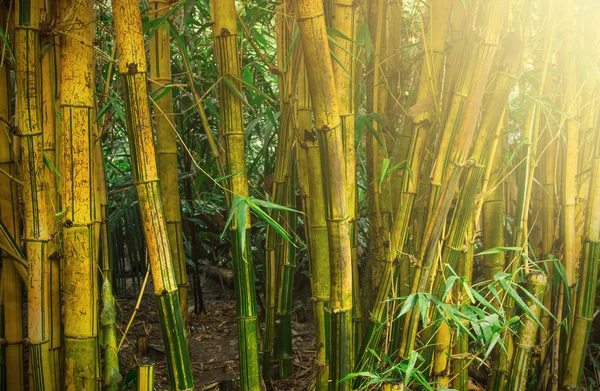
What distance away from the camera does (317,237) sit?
1.17 metres

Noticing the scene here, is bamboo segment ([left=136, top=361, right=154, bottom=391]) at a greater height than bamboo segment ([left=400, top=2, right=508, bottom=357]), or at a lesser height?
lesser

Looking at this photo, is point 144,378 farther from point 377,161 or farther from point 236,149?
point 377,161

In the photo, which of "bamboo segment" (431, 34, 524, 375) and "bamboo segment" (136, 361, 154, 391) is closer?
"bamboo segment" (136, 361, 154, 391)

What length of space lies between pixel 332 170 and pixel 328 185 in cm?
3

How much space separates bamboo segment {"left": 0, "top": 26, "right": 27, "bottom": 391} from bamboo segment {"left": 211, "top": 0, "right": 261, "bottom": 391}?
450 millimetres

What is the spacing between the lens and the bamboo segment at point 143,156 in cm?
96

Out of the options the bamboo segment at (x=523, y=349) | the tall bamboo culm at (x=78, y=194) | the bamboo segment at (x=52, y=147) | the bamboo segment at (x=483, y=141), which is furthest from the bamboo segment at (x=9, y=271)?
the bamboo segment at (x=523, y=349)

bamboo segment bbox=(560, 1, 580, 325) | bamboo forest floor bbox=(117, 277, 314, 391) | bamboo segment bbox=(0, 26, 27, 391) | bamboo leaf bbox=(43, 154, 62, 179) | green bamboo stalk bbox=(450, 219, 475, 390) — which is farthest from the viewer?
bamboo forest floor bbox=(117, 277, 314, 391)

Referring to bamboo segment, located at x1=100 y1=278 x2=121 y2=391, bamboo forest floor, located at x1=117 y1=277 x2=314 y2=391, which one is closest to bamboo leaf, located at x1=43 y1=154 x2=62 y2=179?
bamboo segment, located at x1=100 y1=278 x2=121 y2=391

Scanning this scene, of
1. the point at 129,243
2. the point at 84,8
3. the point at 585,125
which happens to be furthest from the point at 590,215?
the point at 129,243

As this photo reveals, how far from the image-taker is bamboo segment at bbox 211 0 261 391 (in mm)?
1133

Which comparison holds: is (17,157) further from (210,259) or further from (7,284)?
(210,259)

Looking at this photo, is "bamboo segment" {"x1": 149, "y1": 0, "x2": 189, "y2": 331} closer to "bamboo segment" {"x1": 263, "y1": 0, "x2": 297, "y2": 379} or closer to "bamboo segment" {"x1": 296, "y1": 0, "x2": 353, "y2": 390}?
"bamboo segment" {"x1": 263, "y1": 0, "x2": 297, "y2": 379}

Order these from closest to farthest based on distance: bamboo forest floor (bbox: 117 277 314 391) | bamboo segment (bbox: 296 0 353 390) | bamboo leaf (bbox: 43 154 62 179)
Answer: bamboo segment (bbox: 296 0 353 390)
bamboo leaf (bbox: 43 154 62 179)
bamboo forest floor (bbox: 117 277 314 391)
